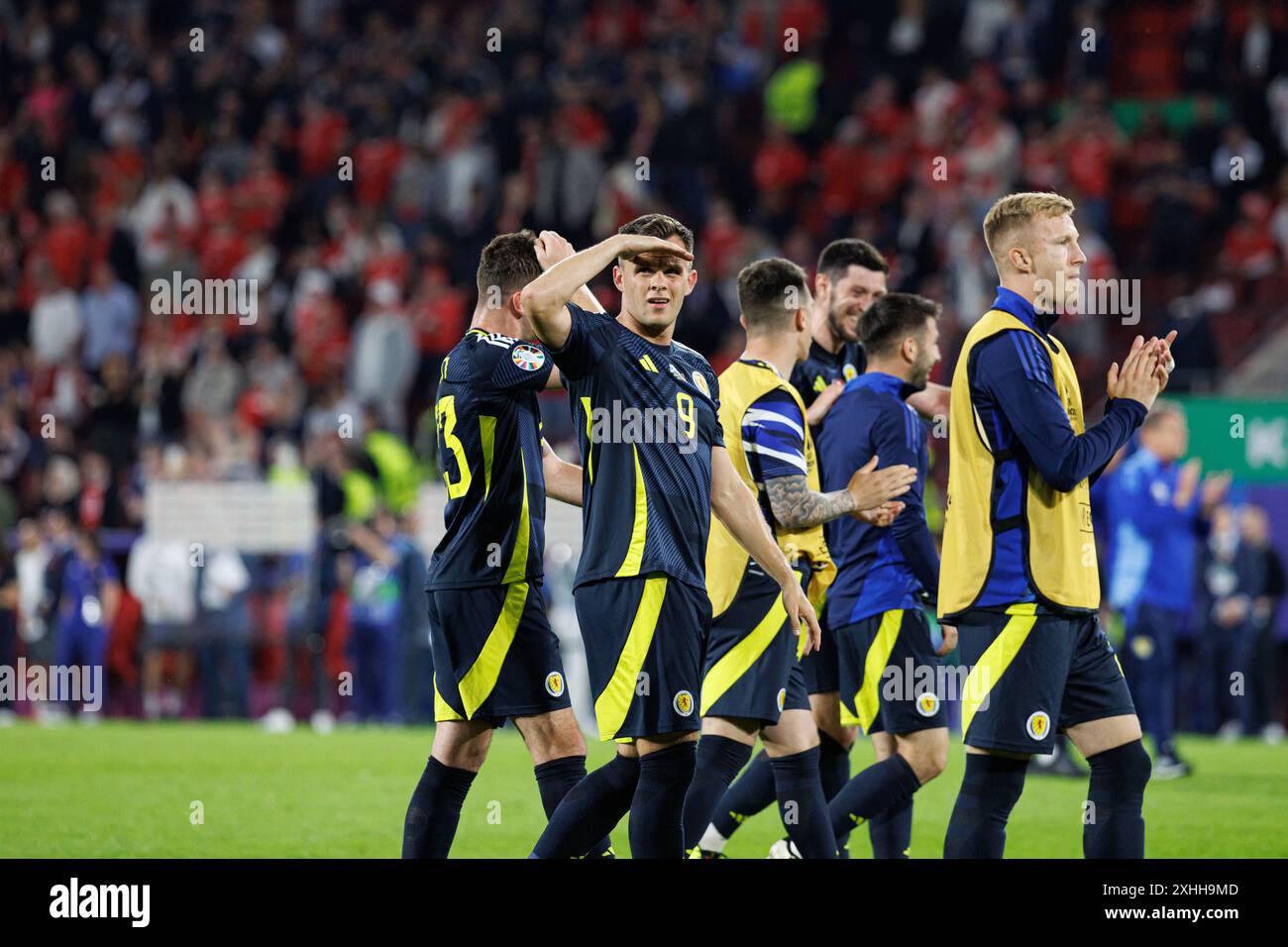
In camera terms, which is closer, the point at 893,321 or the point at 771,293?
the point at 771,293

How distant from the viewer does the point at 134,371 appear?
1972 centimetres

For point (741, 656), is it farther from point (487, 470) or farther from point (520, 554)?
point (487, 470)

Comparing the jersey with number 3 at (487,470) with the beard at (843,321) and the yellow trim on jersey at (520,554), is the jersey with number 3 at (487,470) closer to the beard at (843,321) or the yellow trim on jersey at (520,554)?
the yellow trim on jersey at (520,554)

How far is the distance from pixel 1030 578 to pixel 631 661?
128 cm

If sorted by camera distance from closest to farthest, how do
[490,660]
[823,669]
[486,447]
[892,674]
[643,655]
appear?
Result: [643,655], [490,660], [486,447], [892,674], [823,669]

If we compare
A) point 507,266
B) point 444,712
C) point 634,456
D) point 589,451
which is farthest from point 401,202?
point 634,456

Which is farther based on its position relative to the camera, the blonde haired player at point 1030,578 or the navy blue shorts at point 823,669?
the navy blue shorts at point 823,669

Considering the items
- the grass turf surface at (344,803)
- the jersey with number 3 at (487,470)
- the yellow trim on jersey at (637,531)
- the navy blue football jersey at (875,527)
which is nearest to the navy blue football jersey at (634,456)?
the yellow trim on jersey at (637,531)

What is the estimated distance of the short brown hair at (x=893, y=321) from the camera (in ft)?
23.8

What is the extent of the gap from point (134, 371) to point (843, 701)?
14.3m

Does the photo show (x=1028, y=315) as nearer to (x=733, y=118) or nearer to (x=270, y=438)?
(x=270, y=438)

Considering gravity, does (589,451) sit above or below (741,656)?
above

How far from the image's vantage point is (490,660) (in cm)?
611
